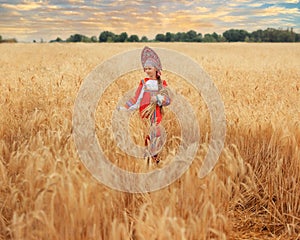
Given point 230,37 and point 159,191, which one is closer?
point 159,191

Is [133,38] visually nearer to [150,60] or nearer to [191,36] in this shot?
[191,36]

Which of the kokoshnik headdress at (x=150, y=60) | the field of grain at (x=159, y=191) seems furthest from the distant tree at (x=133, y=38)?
the kokoshnik headdress at (x=150, y=60)

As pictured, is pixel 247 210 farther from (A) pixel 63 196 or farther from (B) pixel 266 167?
(A) pixel 63 196

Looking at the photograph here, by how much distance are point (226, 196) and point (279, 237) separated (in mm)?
456

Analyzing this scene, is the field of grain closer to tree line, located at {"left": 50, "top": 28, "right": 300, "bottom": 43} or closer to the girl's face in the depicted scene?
the girl's face

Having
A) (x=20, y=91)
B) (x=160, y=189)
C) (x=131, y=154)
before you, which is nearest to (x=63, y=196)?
(x=160, y=189)

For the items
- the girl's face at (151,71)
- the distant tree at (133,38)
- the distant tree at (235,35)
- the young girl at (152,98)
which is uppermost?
the distant tree at (235,35)

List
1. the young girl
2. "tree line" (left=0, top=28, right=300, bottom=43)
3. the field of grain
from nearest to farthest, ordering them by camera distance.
Answer: the field of grain → the young girl → "tree line" (left=0, top=28, right=300, bottom=43)

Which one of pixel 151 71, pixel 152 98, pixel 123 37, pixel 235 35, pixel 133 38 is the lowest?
pixel 152 98

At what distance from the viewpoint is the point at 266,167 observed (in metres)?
3.29

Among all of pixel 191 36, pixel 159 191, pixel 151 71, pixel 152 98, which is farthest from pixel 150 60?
pixel 191 36

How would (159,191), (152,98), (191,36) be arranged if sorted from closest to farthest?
(159,191)
(152,98)
(191,36)

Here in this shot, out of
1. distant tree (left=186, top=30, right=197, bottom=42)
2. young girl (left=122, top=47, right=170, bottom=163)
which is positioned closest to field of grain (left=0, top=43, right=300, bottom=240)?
young girl (left=122, top=47, right=170, bottom=163)

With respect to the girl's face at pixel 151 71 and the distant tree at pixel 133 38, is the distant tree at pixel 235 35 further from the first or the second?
the girl's face at pixel 151 71
